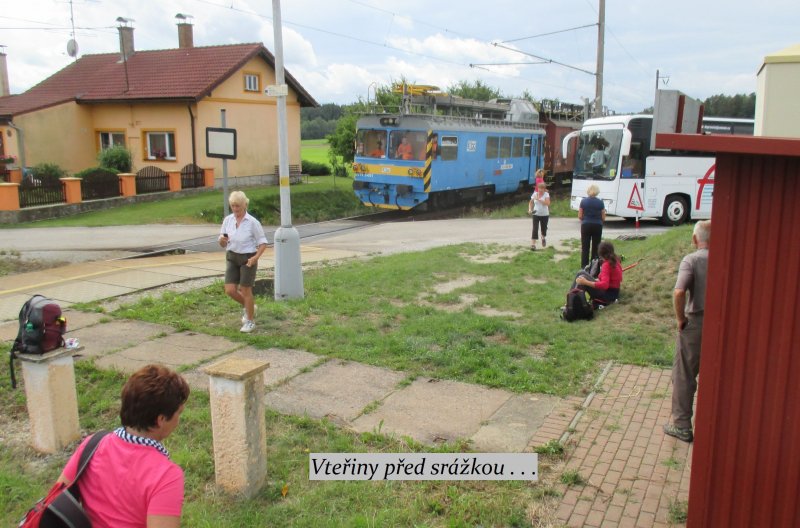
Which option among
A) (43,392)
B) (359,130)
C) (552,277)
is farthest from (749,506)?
(359,130)

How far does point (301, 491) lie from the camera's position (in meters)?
4.27

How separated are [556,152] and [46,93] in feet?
81.9

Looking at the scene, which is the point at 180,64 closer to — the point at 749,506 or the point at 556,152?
the point at 556,152

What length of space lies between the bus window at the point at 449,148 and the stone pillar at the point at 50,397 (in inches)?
694

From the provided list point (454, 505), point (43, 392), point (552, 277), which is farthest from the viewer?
point (552, 277)

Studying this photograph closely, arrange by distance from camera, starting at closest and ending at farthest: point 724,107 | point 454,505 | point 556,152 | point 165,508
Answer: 1. point 165,508
2. point 454,505
3. point 556,152
4. point 724,107

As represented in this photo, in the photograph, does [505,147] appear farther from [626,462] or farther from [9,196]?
[626,462]

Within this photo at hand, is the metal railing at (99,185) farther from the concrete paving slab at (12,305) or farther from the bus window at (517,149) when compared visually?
the bus window at (517,149)

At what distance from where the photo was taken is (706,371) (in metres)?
3.39

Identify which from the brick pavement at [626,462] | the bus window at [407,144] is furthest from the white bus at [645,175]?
the brick pavement at [626,462]

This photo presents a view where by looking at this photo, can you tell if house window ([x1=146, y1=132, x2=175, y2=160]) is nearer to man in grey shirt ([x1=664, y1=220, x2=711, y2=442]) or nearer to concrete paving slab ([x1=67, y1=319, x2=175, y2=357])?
concrete paving slab ([x1=67, y1=319, x2=175, y2=357])

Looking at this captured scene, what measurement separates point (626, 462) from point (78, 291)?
8178mm

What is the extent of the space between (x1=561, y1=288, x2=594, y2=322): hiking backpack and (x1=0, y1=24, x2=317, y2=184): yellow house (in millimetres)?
21974

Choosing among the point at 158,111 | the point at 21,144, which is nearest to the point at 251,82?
the point at 158,111
